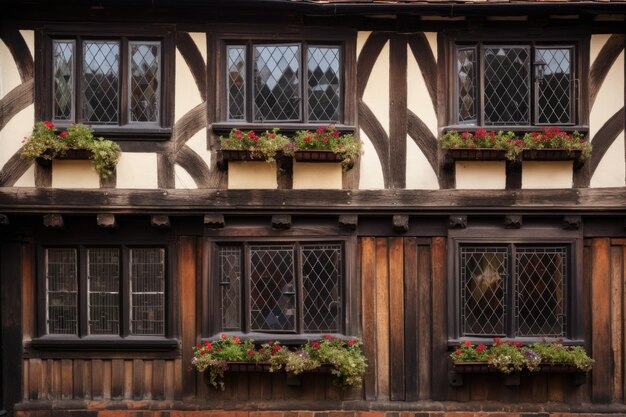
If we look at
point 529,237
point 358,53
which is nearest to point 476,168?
point 529,237

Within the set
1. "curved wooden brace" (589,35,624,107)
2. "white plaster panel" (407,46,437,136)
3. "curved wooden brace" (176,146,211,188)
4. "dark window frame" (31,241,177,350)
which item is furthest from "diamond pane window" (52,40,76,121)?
"curved wooden brace" (589,35,624,107)

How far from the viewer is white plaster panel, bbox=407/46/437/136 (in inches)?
333

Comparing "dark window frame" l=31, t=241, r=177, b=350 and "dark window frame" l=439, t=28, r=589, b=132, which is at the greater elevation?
"dark window frame" l=439, t=28, r=589, b=132

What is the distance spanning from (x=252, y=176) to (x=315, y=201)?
3.04 feet

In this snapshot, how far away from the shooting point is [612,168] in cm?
842

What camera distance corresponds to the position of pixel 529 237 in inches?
331

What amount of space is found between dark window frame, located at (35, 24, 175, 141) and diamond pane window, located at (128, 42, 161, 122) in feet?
0.20

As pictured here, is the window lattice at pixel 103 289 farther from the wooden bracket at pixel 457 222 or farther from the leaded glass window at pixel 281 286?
the wooden bracket at pixel 457 222

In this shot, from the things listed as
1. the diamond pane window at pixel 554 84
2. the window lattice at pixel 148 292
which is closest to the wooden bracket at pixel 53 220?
the window lattice at pixel 148 292

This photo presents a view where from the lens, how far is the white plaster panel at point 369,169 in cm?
841

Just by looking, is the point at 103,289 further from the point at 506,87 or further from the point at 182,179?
the point at 506,87

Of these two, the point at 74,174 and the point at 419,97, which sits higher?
the point at 419,97

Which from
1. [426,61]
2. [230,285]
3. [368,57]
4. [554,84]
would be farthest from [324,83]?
[554,84]

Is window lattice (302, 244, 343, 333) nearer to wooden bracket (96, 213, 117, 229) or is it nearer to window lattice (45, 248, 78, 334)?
wooden bracket (96, 213, 117, 229)
